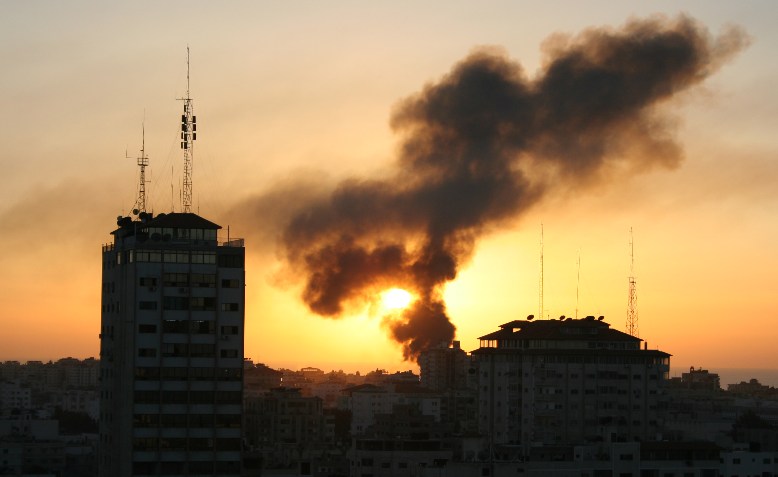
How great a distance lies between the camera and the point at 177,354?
425ft

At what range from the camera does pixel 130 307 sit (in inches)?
5098

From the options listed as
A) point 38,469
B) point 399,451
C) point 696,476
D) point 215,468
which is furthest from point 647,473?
point 38,469

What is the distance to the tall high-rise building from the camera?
128250mm

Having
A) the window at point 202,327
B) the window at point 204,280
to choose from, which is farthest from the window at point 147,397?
the window at point 204,280

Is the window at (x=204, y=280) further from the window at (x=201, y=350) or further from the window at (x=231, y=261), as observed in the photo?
the window at (x=201, y=350)

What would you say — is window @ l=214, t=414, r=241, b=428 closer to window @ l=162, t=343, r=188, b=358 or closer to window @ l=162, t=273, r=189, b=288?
window @ l=162, t=343, r=188, b=358

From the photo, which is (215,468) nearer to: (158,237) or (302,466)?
(158,237)

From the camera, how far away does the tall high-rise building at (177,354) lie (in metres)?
128

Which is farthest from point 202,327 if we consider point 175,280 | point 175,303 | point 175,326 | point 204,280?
point 175,280

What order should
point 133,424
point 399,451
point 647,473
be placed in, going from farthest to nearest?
point 399,451, point 647,473, point 133,424

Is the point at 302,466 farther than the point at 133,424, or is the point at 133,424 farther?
the point at 302,466

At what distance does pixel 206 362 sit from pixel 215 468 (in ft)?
25.3

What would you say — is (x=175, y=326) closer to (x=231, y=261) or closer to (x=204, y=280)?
(x=204, y=280)

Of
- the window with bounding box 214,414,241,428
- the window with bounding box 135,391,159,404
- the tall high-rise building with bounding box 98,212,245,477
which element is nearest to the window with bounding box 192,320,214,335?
the tall high-rise building with bounding box 98,212,245,477
